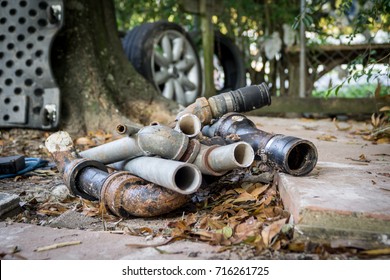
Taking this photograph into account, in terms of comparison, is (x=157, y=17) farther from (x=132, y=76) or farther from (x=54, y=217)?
(x=54, y=217)

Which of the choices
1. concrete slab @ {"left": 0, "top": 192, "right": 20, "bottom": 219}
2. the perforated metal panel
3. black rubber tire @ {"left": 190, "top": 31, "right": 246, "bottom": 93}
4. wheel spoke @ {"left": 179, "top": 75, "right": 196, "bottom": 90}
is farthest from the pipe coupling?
black rubber tire @ {"left": 190, "top": 31, "right": 246, "bottom": 93}

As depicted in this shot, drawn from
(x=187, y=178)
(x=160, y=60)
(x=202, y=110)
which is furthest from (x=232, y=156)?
(x=160, y=60)

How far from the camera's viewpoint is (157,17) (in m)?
7.11

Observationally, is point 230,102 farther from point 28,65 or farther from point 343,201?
point 28,65

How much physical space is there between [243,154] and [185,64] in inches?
141

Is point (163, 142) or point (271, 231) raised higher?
point (163, 142)

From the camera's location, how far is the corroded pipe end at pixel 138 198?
184 cm

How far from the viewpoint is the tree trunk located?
3.79m

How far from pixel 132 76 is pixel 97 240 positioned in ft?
9.32

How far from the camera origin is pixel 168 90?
500 centimetres

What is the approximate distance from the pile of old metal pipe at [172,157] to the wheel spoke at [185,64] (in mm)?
2894

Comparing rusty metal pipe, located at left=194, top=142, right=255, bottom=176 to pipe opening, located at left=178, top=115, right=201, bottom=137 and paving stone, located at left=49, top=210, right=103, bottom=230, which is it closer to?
pipe opening, located at left=178, top=115, right=201, bottom=137

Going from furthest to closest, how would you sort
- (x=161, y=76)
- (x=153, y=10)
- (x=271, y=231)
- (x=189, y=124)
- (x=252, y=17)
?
(x=153, y=10)
(x=252, y=17)
(x=161, y=76)
(x=189, y=124)
(x=271, y=231)
